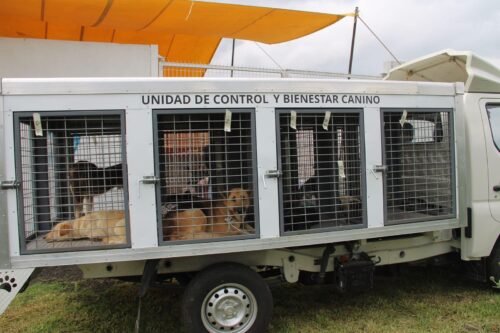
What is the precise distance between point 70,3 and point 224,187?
416cm

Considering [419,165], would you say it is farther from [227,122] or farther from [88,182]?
[88,182]

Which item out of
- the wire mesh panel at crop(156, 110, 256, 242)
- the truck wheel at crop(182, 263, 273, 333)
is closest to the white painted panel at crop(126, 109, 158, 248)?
the wire mesh panel at crop(156, 110, 256, 242)

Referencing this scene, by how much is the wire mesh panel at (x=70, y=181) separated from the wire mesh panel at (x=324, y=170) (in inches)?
58.9

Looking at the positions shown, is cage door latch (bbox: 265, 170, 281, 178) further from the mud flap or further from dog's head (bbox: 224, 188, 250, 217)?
the mud flap

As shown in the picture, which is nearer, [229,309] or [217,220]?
[229,309]

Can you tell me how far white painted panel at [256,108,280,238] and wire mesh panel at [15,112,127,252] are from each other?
1140mm

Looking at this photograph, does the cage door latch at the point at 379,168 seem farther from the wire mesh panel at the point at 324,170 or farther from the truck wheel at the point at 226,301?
the truck wheel at the point at 226,301

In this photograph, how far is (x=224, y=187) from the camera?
375 cm

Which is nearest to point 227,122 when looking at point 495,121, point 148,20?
point 495,121

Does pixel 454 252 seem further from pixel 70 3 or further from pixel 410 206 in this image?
pixel 70 3

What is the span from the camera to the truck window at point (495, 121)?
4.53m

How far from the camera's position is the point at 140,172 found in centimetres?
335

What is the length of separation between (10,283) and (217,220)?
1.71m

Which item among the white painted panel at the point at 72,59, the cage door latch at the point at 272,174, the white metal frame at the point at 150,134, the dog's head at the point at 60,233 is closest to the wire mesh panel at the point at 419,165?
the white metal frame at the point at 150,134
